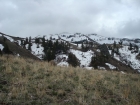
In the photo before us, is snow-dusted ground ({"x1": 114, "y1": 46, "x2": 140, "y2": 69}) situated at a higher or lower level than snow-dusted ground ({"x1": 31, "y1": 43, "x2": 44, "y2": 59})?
lower

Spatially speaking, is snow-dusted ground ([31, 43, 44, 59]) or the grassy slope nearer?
the grassy slope

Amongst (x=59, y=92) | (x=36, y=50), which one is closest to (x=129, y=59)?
(x=36, y=50)

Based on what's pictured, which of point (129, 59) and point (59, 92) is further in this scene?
point (129, 59)

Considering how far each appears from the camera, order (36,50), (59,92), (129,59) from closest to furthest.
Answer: (59,92), (36,50), (129,59)

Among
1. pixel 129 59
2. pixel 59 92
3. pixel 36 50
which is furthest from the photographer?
pixel 129 59

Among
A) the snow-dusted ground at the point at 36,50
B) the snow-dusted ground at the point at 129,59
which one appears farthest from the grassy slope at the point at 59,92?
the snow-dusted ground at the point at 129,59

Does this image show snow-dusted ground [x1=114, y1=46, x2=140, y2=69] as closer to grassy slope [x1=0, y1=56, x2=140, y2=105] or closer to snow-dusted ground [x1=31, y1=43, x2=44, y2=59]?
snow-dusted ground [x1=31, y1=43, x2=44, y2=59]

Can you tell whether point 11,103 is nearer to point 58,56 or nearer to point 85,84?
point 85,84

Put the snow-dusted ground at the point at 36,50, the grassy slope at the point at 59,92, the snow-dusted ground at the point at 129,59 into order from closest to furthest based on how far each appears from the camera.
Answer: the grassy slope at the point at 59,92, the snow-dusted ground at the point at 36,50, the snow-dusted ground at the point at 129,59

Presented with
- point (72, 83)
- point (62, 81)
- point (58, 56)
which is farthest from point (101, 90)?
point (58, 56)

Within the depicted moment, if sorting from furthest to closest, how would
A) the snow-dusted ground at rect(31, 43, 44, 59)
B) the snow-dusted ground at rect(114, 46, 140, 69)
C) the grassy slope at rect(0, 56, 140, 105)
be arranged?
the snow-dusted ground at rect(114, 46, 140, 69) → the snow-dusted ground at rect(31, 43, 44, 59) → the grassy slope at rect(0, 56, 140, 105)

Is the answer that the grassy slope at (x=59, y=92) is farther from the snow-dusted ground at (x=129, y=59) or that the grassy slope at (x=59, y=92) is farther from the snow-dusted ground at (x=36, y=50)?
the snow-dusted ground at (x=129, y=59)

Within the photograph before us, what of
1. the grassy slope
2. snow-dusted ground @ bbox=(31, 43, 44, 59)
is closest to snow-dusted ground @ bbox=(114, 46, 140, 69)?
snow-dusted ground @ bbox=(31, 43, 44, 59)

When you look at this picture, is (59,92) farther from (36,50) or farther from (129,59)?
(129,59)
